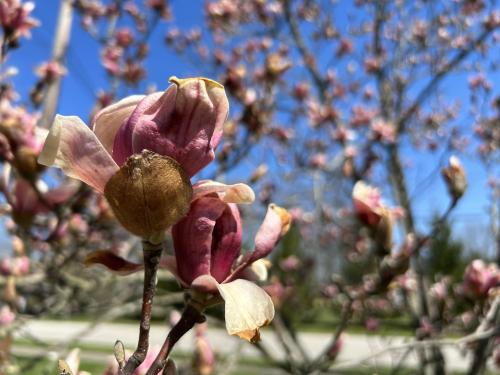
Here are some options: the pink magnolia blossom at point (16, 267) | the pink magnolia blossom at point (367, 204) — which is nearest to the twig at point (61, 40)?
the pink magnolia blossom at point (16, 267)

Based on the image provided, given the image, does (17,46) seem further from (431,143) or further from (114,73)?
(431,143)

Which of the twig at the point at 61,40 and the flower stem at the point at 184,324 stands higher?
the twig at the point at 61,40

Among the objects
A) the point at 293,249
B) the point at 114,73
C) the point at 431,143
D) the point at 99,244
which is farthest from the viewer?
the point at 293,249

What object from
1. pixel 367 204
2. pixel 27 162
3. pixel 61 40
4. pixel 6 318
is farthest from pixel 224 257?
pixel 61 40

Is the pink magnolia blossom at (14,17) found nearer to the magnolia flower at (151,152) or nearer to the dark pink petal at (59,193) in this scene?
the dark pink petal at (59,193)

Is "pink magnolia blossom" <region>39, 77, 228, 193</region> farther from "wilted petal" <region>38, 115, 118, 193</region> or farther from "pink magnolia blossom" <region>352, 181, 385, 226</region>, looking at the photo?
"pink magnolia blossom" <region>352, 181, 385, 226</region>

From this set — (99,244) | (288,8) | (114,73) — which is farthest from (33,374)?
(288,8)

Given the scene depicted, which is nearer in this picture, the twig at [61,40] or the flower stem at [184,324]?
the flower stem at [184,324]

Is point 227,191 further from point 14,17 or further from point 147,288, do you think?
point 14,17
